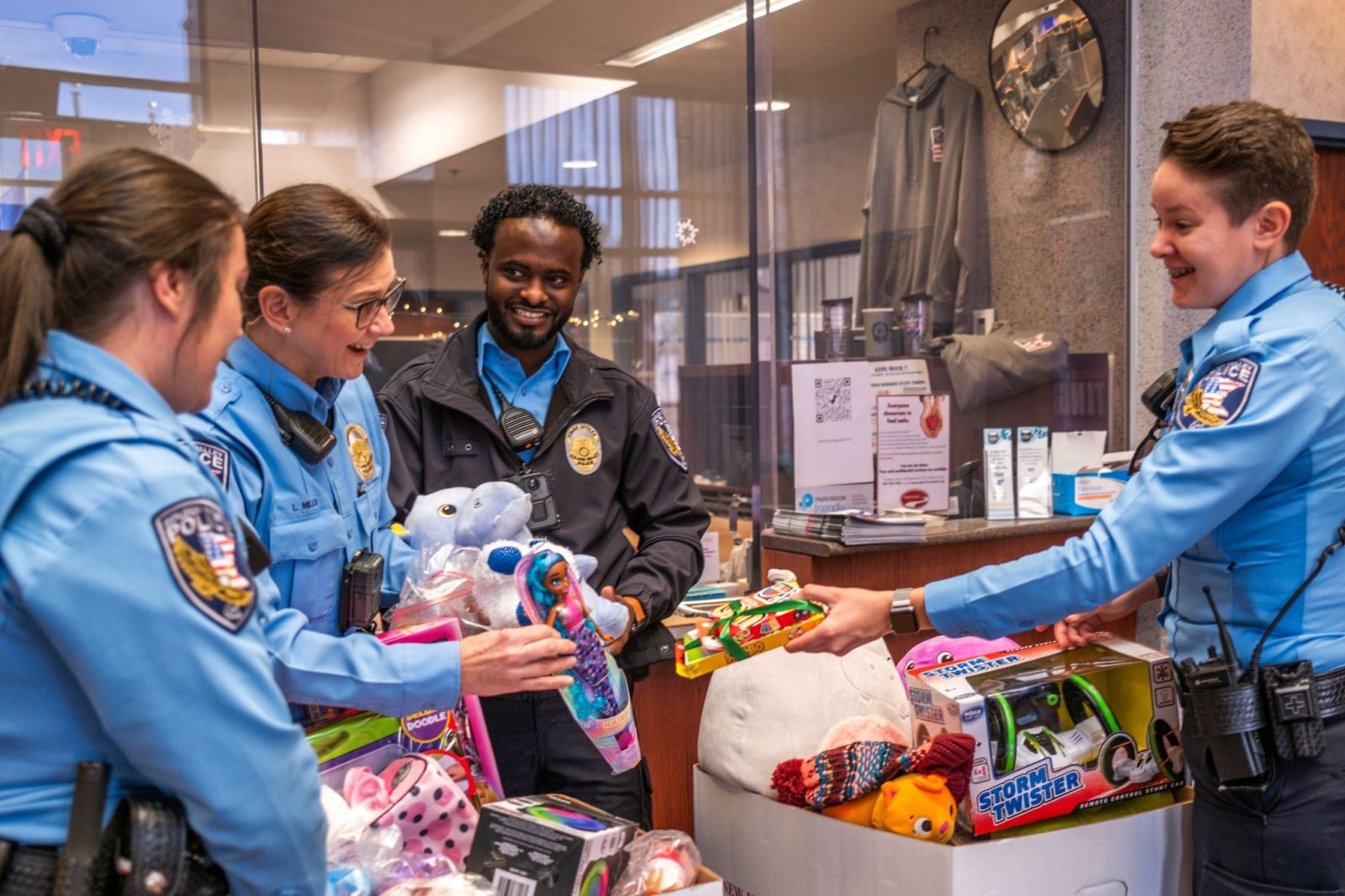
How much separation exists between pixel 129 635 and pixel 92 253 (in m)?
0.34

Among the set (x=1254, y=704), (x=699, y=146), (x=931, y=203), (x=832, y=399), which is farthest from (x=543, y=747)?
(x=931, y=203)

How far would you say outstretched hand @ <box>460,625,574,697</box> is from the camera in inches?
59.4

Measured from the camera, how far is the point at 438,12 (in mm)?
3393

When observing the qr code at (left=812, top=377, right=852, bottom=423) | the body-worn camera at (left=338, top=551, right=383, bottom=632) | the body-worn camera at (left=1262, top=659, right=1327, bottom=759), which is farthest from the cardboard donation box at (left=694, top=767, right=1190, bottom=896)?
the qr code at (left=812, top=377, right=852, bottom=423)

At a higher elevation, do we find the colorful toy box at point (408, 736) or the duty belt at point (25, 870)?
the duty belt at point (25, 870)

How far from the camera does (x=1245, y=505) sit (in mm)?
1748

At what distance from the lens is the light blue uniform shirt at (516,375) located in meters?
2.28

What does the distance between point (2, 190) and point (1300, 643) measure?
2710 mm

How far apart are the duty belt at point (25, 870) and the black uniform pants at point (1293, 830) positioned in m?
1.54

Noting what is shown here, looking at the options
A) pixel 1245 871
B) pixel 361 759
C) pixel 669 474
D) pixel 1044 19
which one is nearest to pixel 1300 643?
pixel 1245 871

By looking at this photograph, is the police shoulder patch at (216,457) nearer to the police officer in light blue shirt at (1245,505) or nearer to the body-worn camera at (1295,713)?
the police officer in light blue shirt at (1245,505)

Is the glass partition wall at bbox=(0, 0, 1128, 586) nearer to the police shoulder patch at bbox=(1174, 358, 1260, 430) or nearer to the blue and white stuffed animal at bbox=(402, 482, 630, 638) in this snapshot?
the blue and white stuffed animal at bbox=(402, 482, 630, 638)

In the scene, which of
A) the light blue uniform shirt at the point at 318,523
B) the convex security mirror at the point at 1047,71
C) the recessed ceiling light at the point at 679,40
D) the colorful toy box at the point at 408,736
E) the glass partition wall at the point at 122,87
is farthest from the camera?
the convex security mirror at the point at 1047,71

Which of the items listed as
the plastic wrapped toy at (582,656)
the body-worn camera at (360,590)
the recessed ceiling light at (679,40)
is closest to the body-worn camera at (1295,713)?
the plastic wrapped toy at (582,656)
